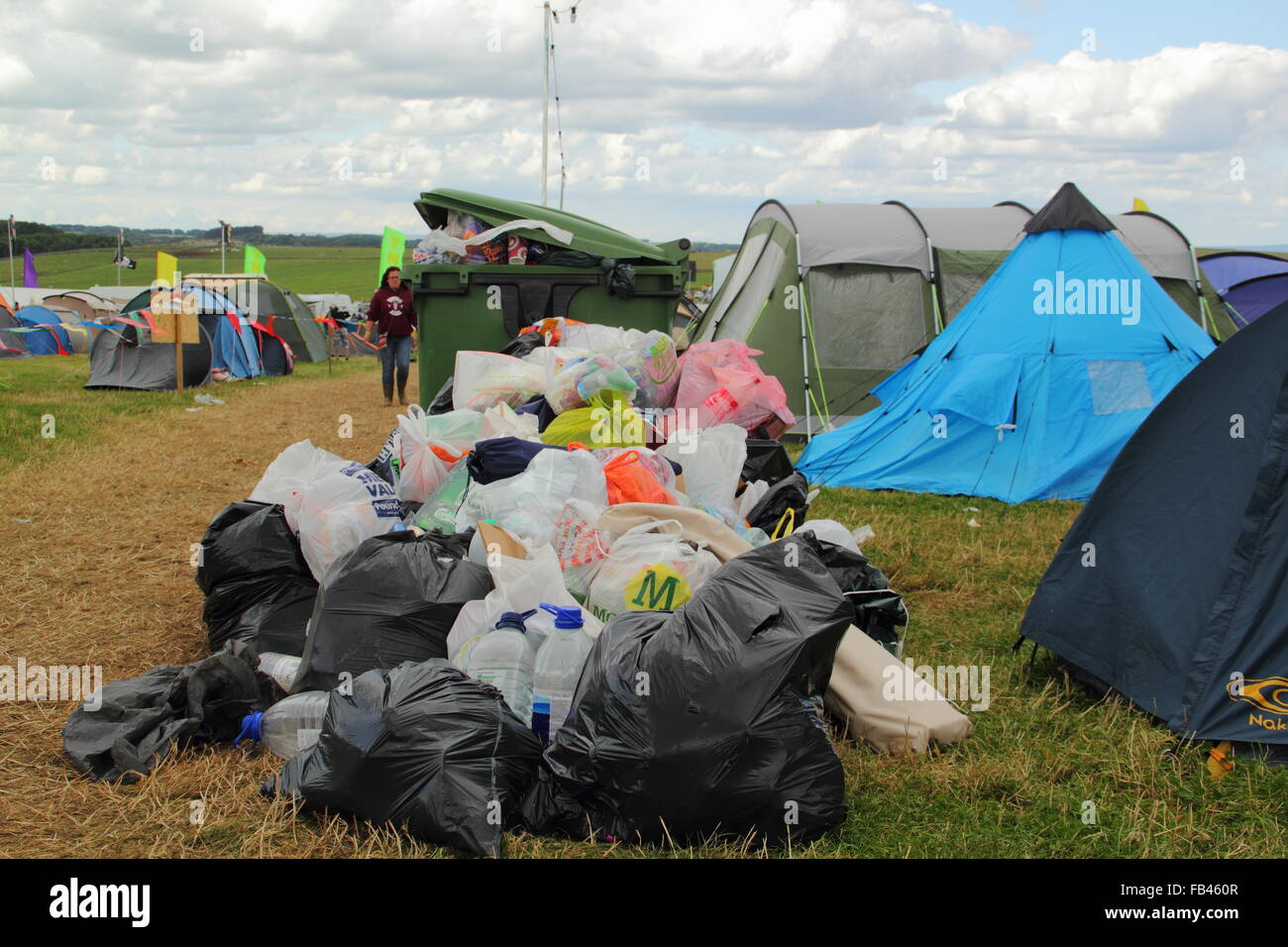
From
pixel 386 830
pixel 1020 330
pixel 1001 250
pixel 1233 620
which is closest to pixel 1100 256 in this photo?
pixel 1020 330

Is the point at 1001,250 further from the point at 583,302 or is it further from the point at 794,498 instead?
the point at 794,498

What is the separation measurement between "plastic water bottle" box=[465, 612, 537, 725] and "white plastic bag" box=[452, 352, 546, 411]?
2.74 meters

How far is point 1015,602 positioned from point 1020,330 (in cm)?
313

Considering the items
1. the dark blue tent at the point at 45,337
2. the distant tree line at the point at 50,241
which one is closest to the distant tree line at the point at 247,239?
the distant tree line at the point at 50,241

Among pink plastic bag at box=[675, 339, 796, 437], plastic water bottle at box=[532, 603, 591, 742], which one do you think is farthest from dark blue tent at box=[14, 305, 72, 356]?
plastic water bottle at box=[532, 603, 591, 742]

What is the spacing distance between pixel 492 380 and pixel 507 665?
9.95 ft

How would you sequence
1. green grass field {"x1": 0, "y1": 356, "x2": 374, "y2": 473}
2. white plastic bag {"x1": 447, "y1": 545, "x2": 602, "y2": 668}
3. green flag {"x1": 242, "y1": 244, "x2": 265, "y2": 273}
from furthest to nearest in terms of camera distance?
1. green flag {"x1": 242, "y1": 244, "x2": 265, "y2": 273}
2. green grass field {"x1": 0, "y1": 356, "x2": 374, "y2": 473}
3. white plastic bag {"x1": 447, "y1": 545, "x2": 602, "y2": 668}

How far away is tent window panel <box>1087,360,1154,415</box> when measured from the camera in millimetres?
7199

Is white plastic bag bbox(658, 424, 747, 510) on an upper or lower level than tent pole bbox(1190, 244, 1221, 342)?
lower

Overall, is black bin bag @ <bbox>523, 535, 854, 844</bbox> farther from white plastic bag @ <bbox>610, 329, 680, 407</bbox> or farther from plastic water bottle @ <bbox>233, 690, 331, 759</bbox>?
white plastic bag @ <bbox>610, 329, 680, 407</bbox>

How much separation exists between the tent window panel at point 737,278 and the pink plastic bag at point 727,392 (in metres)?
3.34

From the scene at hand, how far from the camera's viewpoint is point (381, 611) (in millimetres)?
3471

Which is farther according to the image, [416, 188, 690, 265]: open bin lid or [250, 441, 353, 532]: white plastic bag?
[416, 188, 690, 265]: open bin lid

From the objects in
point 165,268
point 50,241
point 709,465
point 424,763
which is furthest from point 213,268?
point 424,763
